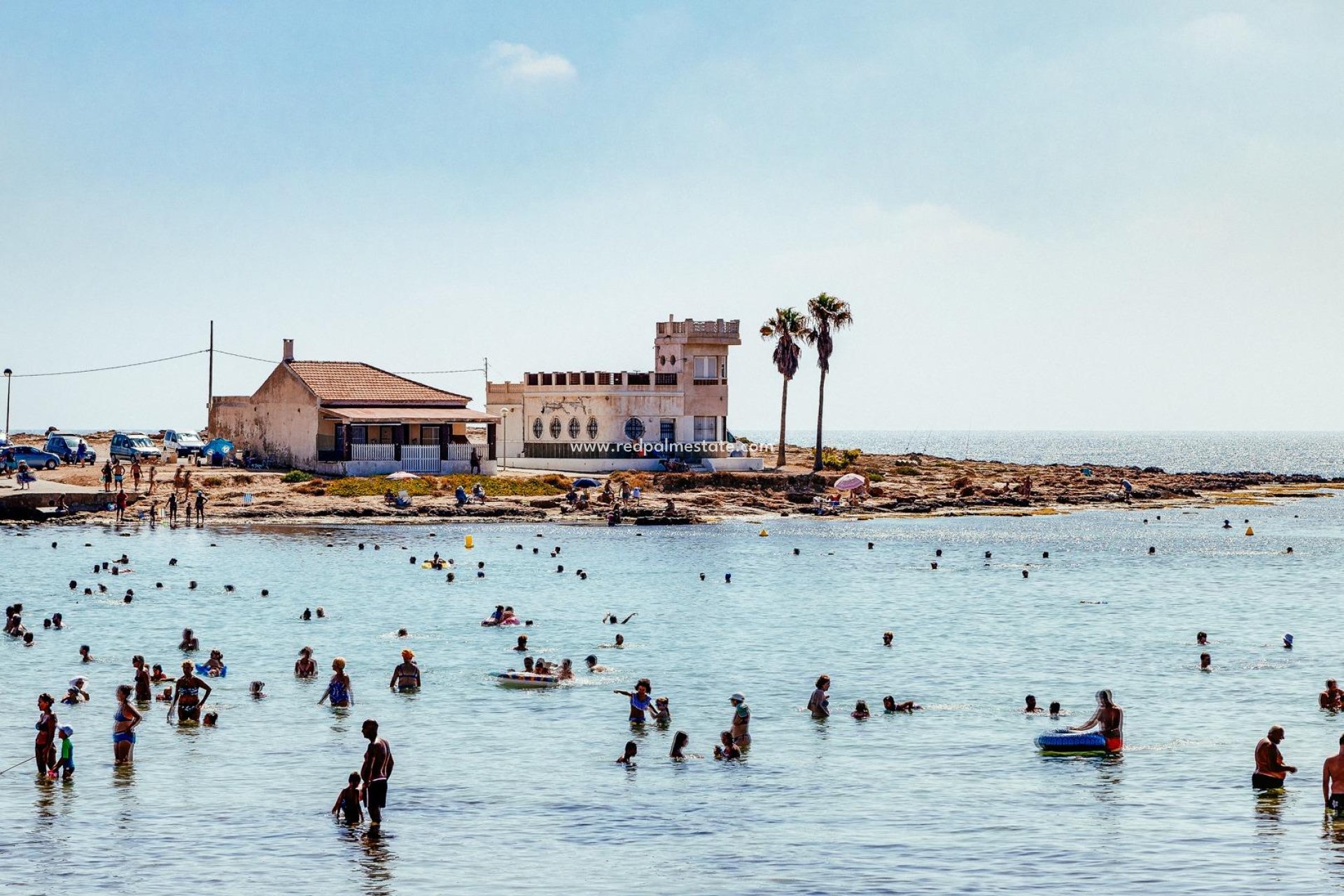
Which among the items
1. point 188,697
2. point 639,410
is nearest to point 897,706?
point 188,697

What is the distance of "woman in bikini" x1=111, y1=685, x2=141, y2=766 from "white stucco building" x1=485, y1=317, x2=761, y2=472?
61697mm

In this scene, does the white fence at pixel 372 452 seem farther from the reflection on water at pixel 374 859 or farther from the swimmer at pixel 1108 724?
the reflection on water at pixel 374 859

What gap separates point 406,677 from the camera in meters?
33.6

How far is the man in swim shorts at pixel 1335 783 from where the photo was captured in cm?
2319

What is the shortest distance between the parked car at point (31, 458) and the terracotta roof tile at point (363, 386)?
1425cm

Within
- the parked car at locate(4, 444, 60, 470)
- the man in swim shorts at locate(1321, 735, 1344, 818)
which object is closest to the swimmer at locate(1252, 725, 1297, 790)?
the man in swim shorts at locate(1321, 735, 1344, 818)

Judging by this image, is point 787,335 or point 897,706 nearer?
point 897,706

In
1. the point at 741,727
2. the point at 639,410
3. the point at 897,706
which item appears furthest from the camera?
the point at 639,410

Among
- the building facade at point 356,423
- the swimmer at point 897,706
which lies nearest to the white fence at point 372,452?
the building facade at point 356,423

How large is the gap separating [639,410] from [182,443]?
90.7 ft

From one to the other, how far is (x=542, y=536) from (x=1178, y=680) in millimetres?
38752

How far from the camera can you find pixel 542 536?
70.2m

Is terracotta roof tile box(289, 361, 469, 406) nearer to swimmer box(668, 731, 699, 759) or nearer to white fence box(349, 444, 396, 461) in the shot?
white fence box(349, 444, 396, 461)

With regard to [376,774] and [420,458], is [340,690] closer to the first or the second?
[376,774]
